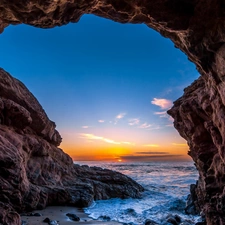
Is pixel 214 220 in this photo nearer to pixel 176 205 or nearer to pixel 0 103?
pixel 176 205

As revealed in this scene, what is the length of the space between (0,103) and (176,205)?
56.6 feet

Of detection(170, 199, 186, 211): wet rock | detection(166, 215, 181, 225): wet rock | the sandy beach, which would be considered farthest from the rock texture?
detection(166, 215, 181, 225): wet rock

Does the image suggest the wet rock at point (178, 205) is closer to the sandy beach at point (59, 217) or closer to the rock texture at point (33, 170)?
the rock texture at point (33, 170)

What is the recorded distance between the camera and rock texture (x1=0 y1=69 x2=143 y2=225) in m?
12.2

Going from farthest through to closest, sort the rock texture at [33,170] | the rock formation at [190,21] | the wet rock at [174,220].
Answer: the wet rock at [174,220] < the rock texture at [33,170] < the rock formation at [190,21]

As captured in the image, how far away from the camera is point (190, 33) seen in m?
8.81

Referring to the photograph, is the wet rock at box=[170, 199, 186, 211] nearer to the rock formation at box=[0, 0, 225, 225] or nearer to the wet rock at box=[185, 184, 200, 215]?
the wet rock at box=[185, 184, 200, 215]

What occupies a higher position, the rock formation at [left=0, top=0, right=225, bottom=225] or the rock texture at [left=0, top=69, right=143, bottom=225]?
the rock formation at [left=0, top=0, right=225, bottom=225]

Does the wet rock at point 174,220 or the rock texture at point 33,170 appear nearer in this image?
the rock texture at point 33,170

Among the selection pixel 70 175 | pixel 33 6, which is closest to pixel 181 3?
pixel 33 6

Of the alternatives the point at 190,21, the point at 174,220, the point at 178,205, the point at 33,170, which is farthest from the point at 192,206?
the point at 190,21

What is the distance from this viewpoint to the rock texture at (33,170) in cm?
1223

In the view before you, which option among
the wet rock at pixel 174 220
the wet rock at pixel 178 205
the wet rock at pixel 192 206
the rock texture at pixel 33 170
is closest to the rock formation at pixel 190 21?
the wet rock at pixel 174 220

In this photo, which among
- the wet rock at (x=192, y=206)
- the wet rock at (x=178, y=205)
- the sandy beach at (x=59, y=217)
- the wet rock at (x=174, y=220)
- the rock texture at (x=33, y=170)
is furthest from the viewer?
the wet rock at (x=178, y=205)
